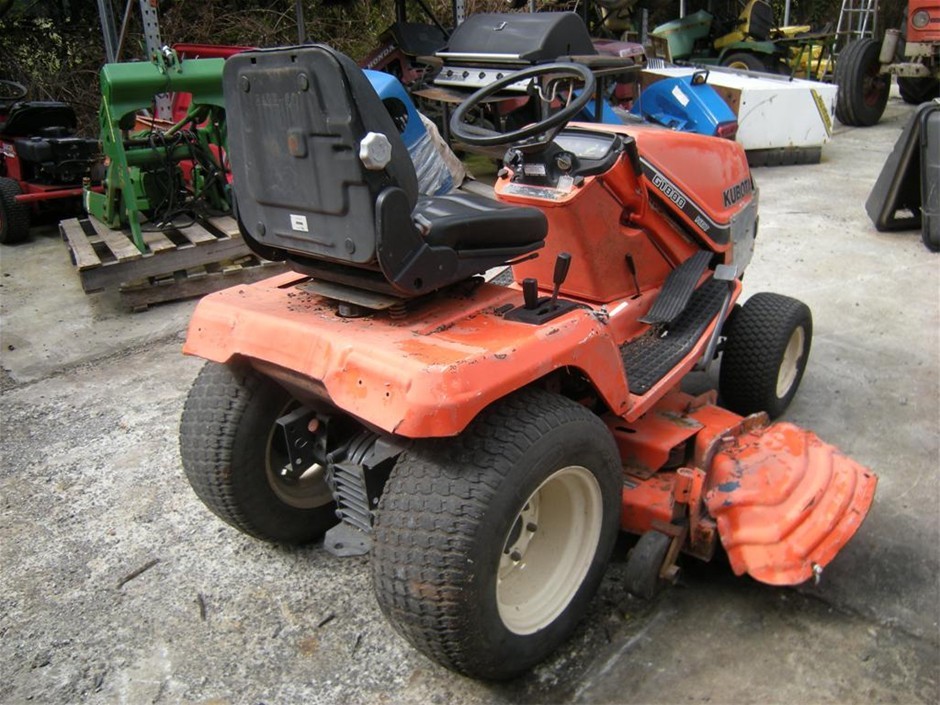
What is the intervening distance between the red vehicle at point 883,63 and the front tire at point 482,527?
27.5ft

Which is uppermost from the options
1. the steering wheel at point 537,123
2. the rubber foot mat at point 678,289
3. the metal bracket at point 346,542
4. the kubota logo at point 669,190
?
the steering wheel at point 537,123

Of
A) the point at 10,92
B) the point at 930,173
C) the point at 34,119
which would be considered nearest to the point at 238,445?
the point at 930,173

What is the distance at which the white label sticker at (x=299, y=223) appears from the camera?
1927mm

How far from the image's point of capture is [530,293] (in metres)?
2.07

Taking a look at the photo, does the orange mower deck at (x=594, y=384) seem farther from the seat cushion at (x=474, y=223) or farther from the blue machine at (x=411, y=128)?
the blue machine at (x=411, y=128)

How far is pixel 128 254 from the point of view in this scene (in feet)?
15.3

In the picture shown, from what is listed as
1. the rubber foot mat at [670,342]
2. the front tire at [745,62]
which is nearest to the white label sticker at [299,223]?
the rubber foot mat at [670,342]

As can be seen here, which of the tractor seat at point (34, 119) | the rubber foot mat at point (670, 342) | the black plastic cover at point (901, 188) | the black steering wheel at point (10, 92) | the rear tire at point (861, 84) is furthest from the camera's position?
the rear tire at point (861, 84)

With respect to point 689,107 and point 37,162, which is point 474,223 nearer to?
point 689,107

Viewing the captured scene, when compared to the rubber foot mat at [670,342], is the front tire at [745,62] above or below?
above

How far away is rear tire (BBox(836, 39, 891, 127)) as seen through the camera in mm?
8742

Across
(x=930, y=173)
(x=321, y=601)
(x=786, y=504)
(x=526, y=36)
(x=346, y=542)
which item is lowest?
(x=321, y=601)

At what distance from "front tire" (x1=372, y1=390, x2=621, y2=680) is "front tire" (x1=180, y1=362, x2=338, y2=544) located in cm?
61

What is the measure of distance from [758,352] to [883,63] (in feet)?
24.2
